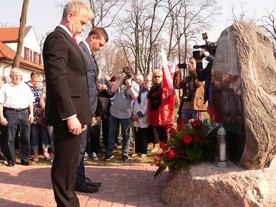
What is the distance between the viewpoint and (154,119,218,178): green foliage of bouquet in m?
3.95

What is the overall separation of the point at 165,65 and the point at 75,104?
4.95m

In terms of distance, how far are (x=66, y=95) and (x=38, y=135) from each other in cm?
444

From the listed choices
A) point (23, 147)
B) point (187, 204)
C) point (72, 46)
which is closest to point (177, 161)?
point (187, 204)

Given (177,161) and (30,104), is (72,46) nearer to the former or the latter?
(177,161)

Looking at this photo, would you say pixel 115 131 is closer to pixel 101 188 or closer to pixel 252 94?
pixel 101 188

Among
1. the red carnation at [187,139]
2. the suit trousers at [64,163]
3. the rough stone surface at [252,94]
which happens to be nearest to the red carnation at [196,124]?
the red carnation at [187,139]

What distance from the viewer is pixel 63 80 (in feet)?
9.59

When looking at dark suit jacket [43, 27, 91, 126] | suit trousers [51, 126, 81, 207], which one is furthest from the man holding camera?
suit trousers [51, 126, 81, 207]

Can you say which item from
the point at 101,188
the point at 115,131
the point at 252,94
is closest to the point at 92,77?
the point at 101,188

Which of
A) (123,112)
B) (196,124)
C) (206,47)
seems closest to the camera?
(196,124)

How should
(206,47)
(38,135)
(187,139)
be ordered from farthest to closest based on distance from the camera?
(38,135), (206,47), (187,139)

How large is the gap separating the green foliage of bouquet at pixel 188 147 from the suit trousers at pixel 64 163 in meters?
1.28

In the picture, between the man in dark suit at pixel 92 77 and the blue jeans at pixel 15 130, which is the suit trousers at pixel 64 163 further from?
the blue jeans at pixel 15 130

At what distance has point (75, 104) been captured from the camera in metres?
3.13
